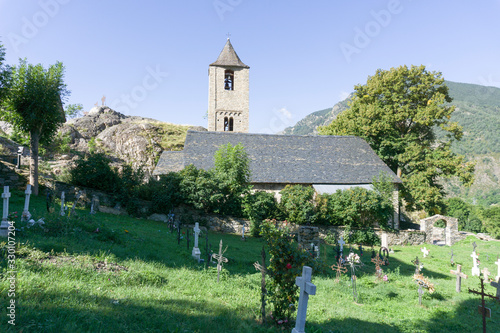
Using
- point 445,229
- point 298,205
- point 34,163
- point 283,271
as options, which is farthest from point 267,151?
point 283,271

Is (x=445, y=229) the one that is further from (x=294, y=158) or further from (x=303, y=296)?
(x=303, y=296)

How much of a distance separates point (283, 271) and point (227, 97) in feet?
97.8

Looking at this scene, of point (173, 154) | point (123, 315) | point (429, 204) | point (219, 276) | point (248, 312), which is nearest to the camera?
point (123, 315)

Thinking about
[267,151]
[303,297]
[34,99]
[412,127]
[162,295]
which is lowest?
[162,295]

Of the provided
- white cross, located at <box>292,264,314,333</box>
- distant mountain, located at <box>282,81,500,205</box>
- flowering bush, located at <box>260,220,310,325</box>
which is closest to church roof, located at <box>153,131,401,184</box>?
flowering bush, located at <box>260,220,310,325</box>

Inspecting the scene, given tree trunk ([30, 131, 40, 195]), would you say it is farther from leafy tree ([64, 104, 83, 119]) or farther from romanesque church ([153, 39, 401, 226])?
leafy tree ([64, 104, 83, 119])

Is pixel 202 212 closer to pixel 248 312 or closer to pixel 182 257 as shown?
pixel 182 257

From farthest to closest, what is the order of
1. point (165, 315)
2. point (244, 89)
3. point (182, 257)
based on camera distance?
point (244, 89) < point (182, 257) < point (165, 315)

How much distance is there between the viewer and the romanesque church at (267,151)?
24811 millimetres

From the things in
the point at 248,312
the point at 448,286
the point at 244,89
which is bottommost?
the point at 448,286

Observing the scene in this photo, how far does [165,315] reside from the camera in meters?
5.64

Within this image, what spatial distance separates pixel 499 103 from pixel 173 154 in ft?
687

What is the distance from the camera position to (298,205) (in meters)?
21.2

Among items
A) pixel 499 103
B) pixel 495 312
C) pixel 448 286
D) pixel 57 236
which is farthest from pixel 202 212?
pixel 499 103
